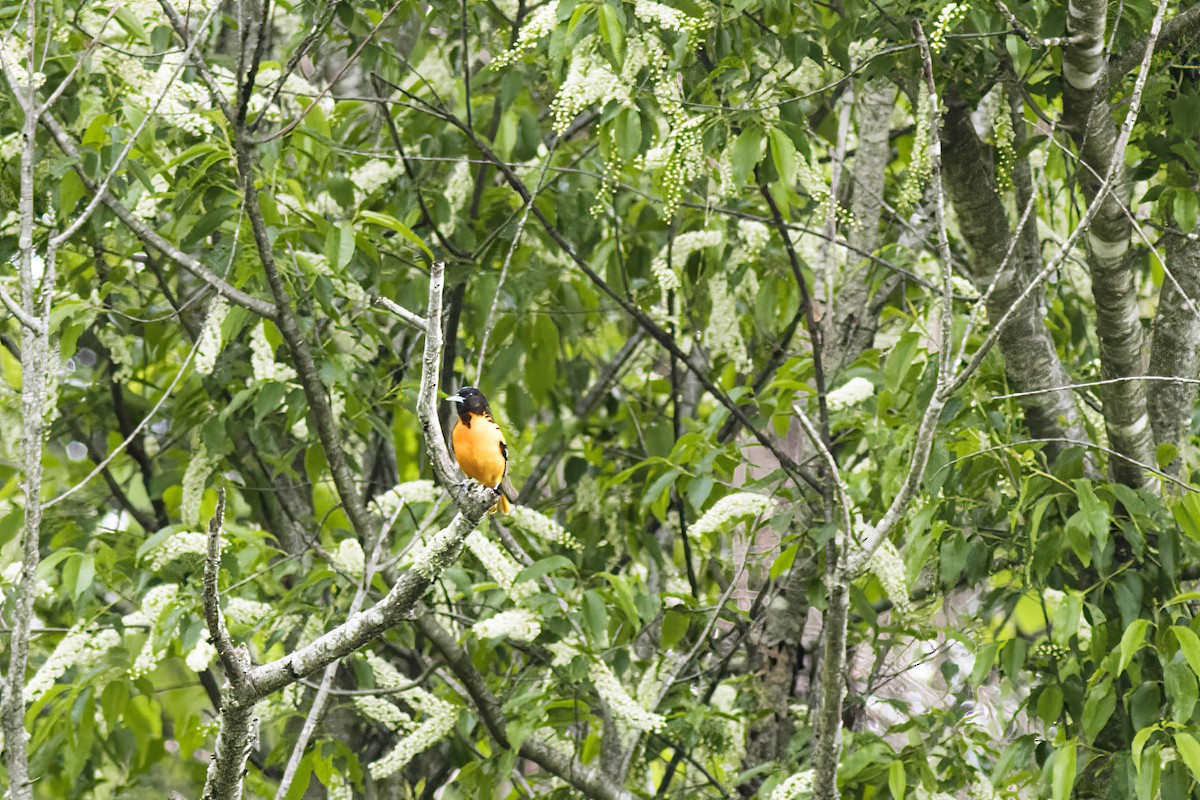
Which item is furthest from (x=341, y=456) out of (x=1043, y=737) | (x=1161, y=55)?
(x=1161, y=55)

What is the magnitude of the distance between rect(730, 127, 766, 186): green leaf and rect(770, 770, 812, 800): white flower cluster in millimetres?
1687

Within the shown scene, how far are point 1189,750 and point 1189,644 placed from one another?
255 mm

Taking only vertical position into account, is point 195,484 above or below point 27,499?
above

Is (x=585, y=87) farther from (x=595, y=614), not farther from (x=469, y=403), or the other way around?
(x=595, y=614)

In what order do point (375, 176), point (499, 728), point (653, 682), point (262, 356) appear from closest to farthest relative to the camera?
1. point (262, 356)
2. point (499, 728)
3. point (653, 682)
4. point (375, 176)

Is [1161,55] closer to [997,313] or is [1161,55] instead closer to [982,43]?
[982,43]

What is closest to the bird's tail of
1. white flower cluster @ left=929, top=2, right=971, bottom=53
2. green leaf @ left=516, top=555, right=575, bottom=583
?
green leaf @ left=516, top=555, right=575, bottom=583

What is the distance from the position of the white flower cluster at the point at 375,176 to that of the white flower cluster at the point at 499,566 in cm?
148

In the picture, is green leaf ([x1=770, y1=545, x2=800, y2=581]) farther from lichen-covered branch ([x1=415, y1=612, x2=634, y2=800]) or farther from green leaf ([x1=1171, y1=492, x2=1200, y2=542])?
green leaf ([x1=1171, y1=492, x2=1200, y2=542])

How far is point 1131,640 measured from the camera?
11.3 ft

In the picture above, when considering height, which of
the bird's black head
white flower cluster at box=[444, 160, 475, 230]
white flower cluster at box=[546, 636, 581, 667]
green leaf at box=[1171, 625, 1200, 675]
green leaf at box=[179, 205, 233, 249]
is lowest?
green leaf at box=[1171, 625, 1200, 675]

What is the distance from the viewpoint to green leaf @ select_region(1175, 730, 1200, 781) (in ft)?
10.6

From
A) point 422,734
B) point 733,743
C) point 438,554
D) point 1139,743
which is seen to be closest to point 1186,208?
point 1139,743

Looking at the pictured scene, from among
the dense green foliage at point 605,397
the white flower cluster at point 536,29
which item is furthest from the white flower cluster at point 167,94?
the white flower cluster at point 536,29
